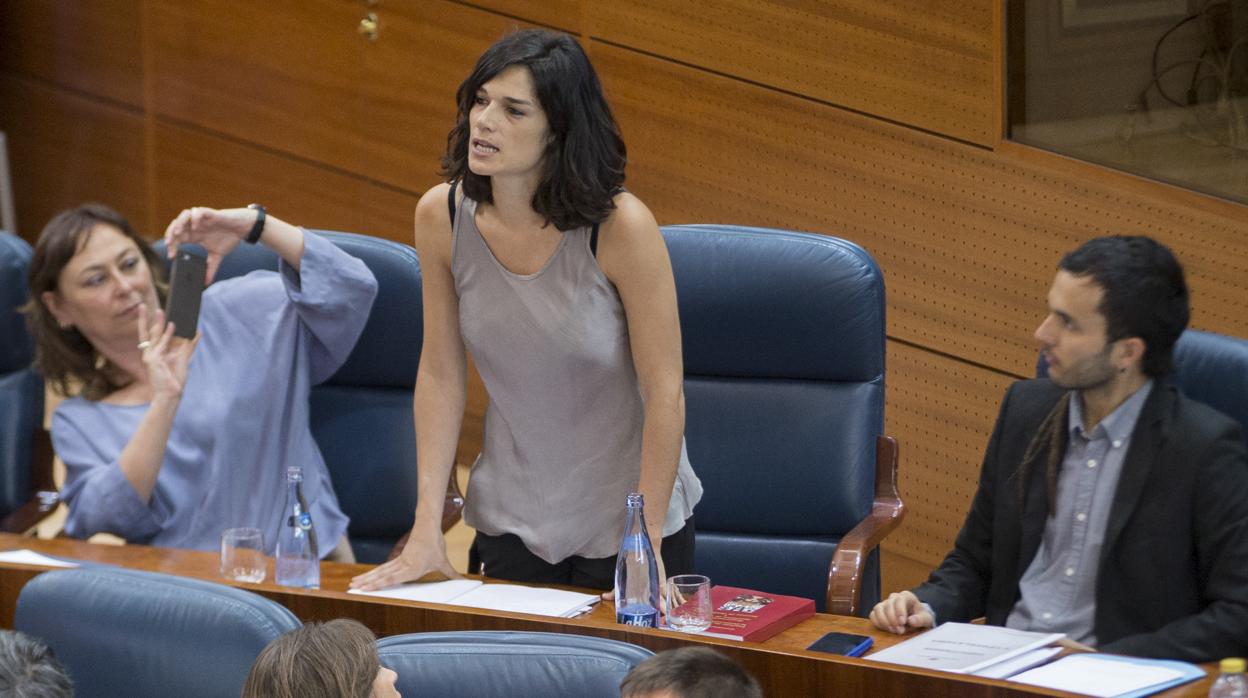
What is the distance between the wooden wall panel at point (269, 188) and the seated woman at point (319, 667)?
3594 millimetres

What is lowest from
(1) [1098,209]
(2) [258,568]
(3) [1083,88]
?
(2) [258,568]

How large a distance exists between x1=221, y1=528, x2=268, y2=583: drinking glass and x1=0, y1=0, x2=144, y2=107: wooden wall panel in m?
3.93

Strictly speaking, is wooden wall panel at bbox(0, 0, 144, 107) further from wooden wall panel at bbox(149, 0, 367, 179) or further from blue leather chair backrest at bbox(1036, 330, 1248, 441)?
blue leather chair backrest at bbox(1036, 330, 1248, 441)

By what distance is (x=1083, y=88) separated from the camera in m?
3.54

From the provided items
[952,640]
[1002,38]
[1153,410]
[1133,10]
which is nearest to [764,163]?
[1002,38]

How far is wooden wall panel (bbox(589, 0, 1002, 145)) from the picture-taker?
3.71 meters

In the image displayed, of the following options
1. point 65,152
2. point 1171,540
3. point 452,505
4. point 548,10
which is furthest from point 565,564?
point 65,152

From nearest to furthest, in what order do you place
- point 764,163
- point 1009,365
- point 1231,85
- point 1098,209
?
point 1231,85 → point 1098,209 → point 1009,365 → point 764,163

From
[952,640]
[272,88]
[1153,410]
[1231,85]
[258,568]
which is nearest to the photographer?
[952,640]

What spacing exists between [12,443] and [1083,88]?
8.37ft

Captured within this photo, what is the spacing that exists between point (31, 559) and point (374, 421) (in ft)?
2.62

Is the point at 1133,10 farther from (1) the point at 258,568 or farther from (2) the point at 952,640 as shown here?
(1) the point at 258,568

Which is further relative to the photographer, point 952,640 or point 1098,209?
point 1098,209

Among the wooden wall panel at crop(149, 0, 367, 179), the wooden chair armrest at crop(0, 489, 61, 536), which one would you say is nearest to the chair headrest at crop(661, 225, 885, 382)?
the wooden chair armrest at crop(0, 489, 61, 536)
